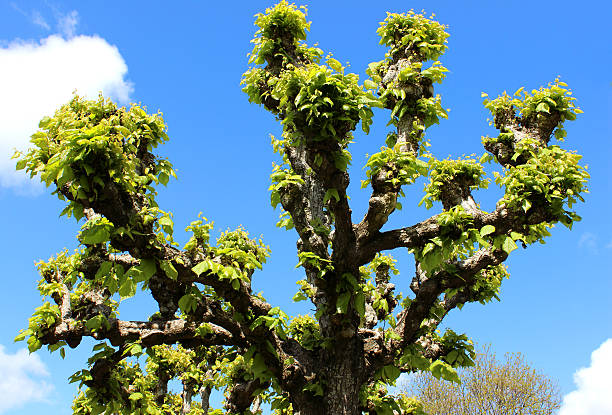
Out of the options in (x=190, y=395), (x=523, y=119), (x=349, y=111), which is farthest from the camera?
(x=190, y=395)

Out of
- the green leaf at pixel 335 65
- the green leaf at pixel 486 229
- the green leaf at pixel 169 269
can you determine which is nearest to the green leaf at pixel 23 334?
the green leaf at pixel 169 269

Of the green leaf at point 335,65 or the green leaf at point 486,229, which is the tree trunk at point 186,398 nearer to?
the green leaf at point 486,229

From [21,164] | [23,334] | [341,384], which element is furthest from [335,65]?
[23,334]

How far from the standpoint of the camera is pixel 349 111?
20.3 ft

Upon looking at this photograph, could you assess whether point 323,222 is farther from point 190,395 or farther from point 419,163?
point 190,395

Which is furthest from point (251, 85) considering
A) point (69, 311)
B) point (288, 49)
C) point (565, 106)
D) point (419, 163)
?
point (565, 106)

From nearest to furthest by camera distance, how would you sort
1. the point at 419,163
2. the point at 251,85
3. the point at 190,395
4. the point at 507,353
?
1. the point at 419,163
2. the point at 251,85
3. the point at 190,395
4. the point at 507,353

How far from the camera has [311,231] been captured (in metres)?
7.68

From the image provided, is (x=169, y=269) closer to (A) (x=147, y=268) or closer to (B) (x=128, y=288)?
(A) (x=147, y=268)

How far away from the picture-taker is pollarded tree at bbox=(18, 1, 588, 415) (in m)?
6.04

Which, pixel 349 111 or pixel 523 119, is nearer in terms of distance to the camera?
pixel 349 111

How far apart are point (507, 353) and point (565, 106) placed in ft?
65.6

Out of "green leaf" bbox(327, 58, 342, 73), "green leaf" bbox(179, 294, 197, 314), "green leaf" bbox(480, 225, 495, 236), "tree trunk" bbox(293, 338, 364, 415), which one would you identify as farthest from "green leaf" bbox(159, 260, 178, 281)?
"green leaf" bbox(480, 225, 495, 236)

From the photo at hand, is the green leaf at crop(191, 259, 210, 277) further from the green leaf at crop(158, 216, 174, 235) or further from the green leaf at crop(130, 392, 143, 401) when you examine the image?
the green leaf at crop(130, 392, 143, 401)
